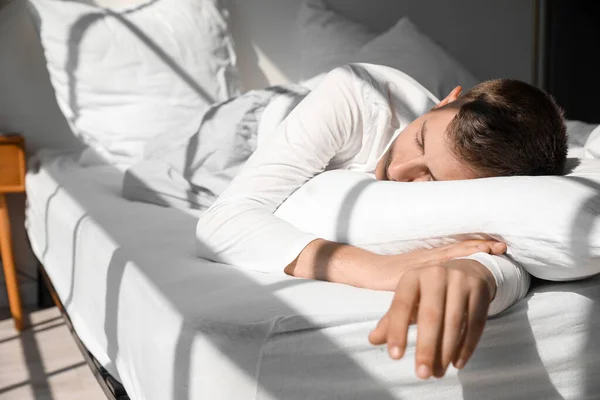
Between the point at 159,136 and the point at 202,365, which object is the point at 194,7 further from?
the point at 202,365

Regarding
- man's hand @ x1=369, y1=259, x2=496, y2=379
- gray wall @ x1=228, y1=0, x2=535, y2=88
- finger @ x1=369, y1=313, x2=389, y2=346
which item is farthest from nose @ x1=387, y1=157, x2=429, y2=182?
gray wall @ x1=228, y1=0, x2=535, y2=88

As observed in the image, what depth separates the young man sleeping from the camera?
0.90 m

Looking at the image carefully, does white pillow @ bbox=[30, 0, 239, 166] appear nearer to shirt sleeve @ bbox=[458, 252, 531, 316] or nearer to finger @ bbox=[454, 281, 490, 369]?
shirt sleeve @ bbox=[458, 252, 531, 316]

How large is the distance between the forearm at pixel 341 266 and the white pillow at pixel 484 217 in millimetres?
47

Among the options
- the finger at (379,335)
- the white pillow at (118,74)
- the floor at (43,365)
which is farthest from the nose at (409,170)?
the white pillow at (118,74)

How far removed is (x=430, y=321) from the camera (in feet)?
2.84

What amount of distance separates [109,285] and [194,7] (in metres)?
1.70

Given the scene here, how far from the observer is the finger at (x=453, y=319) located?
86cm

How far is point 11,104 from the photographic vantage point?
288 centimetres

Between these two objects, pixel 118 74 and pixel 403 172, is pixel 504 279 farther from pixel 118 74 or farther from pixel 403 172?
pixel 118 74

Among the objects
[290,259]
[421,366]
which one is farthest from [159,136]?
[421,366]

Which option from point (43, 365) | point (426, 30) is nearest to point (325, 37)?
point (426, 30)

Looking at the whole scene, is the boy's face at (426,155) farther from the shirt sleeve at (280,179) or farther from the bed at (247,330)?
the bed at (247,330)

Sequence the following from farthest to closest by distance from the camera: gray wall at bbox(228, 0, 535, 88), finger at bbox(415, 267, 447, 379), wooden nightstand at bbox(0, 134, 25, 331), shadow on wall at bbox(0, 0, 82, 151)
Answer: gray wall at bbox(228, 0, 535, 88)
shadow on wall at bbox(0, 0, 82, 151)
wooden nightstand at bbox(0, 134, 25, 331)
finger at bbox(415, 267, 447, 379)
